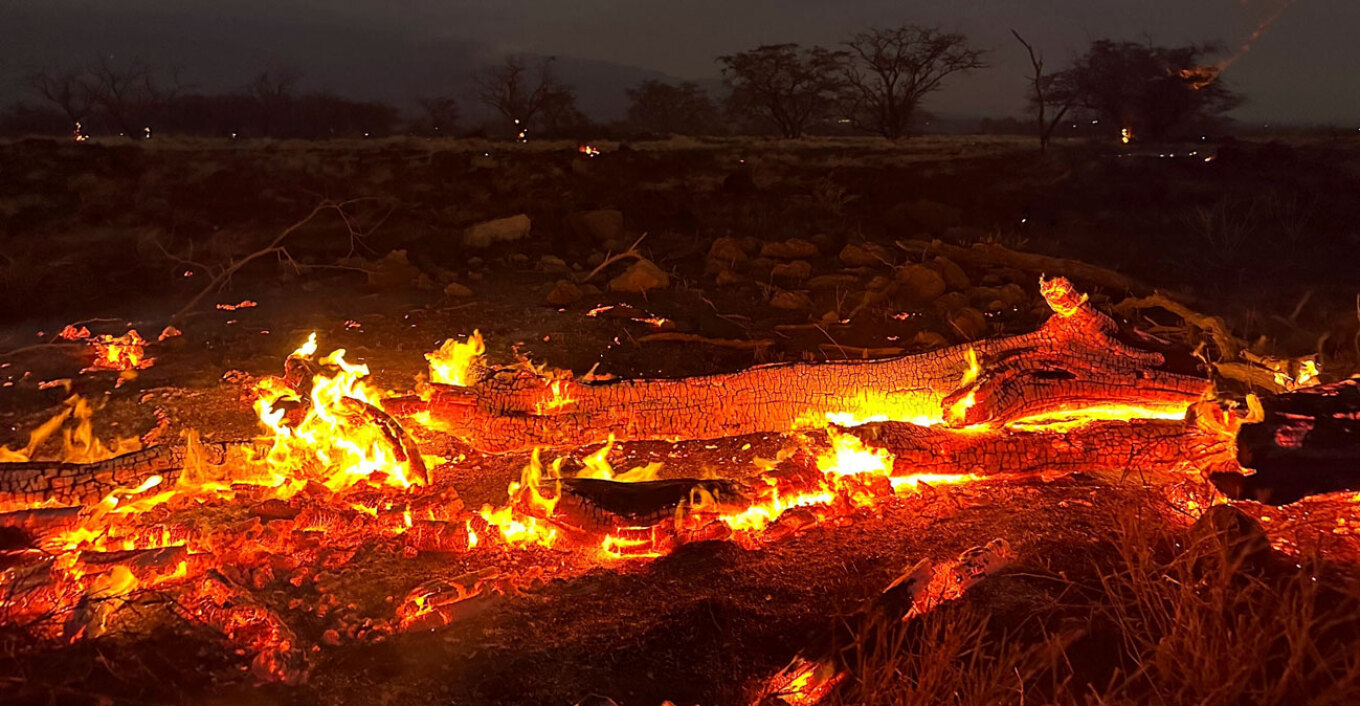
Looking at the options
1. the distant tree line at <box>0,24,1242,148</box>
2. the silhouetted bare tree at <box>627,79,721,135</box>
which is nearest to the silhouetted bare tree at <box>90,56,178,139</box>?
the distant tree line at <box>0,24,1242,148</box>

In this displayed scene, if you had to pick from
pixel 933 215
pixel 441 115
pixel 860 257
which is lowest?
pixel 860 257

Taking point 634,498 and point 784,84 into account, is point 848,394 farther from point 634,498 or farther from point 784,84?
point 784,84

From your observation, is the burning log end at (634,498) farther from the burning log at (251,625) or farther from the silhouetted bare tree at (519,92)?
the silhouetted bare tree at (519,92)

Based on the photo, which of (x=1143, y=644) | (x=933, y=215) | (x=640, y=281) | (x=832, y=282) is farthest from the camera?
(x=933, y=215)

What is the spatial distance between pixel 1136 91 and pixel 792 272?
24.6 m

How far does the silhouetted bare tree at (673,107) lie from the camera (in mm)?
46812

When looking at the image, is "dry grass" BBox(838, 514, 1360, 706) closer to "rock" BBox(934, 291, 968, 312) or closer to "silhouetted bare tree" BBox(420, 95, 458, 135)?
"rock" BBox(934, 291, 968, 312)

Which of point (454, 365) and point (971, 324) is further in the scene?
point (971, 324)

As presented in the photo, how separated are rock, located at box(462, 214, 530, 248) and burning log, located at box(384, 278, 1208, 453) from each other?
689 centimetres

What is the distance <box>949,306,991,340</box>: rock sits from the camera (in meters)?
6.70

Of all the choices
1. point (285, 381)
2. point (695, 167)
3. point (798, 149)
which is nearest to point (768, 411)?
point (285, 381)

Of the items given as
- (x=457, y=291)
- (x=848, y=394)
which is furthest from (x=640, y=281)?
(x=848, y=394)

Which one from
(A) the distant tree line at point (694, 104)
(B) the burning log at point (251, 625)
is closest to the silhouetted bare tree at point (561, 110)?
(A) the distant tree line at point (694, 104)

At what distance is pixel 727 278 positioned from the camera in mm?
8711
